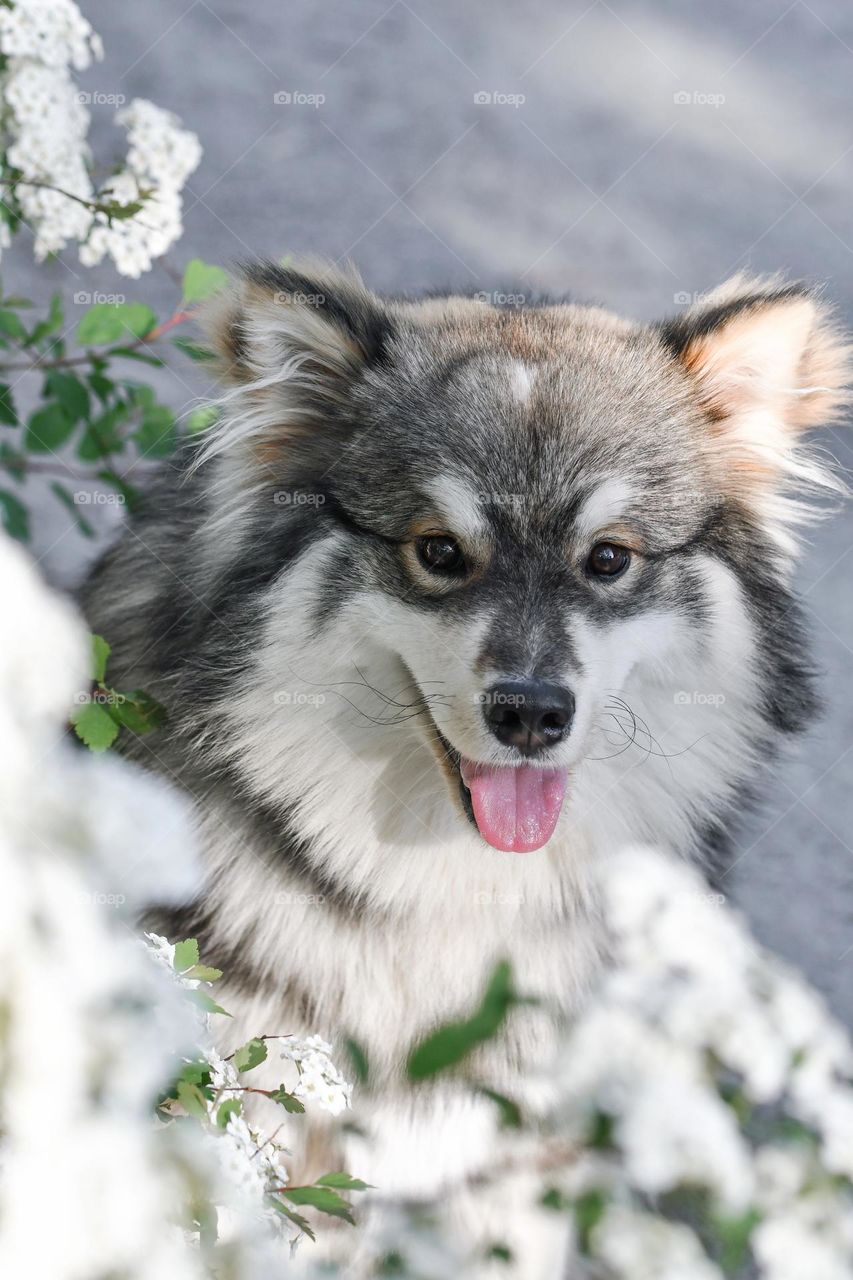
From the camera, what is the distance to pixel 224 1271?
600 mm

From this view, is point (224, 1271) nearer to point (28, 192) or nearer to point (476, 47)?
point (28, 192)

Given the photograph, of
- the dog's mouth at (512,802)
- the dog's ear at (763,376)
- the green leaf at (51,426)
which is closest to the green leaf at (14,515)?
the green leaf at (51,426)

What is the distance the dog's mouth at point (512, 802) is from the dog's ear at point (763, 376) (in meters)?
0.57

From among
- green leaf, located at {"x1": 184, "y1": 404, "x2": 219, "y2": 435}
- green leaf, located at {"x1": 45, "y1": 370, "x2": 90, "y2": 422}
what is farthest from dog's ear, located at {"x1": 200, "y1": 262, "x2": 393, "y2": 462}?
green leaf, located at {"x1": 45, "y1": 370, "x2": 90, "y2": 422}

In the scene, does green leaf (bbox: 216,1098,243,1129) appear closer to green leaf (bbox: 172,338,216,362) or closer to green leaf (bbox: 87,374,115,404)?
green leaf (bbox: 172,338,216,362)

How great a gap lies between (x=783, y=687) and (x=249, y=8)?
3026mm

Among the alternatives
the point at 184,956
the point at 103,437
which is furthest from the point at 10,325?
the point at 184,956

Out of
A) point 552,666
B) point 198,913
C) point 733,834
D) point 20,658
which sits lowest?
point 198,913

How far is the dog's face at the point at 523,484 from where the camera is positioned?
74.2 inches

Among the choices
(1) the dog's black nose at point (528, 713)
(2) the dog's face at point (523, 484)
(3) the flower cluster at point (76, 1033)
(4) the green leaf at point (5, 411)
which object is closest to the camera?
(3) the flower cluster at point (76, 1033)

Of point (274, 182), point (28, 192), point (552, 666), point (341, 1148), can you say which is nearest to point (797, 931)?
point (341, 1148)

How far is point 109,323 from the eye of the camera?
225 cm

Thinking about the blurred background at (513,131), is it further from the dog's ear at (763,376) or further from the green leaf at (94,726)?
the green leaf at (94,726)

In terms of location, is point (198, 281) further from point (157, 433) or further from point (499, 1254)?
point (499, 1254)
